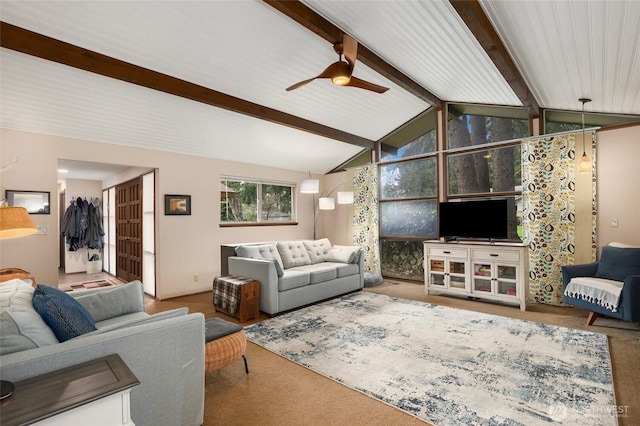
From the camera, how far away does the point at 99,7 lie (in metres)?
2.60

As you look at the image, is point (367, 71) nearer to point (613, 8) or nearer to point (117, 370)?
point (613, 8)

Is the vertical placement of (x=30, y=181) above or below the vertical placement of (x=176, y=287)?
above

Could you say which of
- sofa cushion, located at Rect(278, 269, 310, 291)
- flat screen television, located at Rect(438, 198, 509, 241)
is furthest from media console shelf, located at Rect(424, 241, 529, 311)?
sofa cushion, located at Rect(278, 269, 310, 291)

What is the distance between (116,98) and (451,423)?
15.1 feet

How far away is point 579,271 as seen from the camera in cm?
399

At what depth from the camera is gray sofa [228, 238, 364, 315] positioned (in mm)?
4152

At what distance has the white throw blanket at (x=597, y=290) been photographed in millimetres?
3428

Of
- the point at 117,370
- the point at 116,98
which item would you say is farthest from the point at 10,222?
the point at 116,98

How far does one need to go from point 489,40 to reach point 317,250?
12.6 feet

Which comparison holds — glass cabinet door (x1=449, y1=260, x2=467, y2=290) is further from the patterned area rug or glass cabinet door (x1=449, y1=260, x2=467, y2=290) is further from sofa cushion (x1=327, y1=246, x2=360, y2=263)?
the patterned area rug

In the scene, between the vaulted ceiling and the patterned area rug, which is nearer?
the vaulted ceiling

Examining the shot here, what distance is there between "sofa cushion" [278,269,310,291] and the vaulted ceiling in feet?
7.40

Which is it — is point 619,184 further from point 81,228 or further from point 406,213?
point 81,228

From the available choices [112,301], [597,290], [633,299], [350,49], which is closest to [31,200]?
[112,301]
